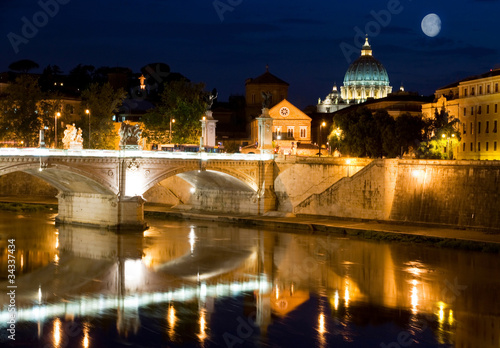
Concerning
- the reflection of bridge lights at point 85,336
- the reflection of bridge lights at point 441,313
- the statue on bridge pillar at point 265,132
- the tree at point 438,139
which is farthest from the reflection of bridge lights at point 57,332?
the tree at point 438,139

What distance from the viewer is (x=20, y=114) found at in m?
47.1

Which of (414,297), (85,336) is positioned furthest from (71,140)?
(414,297)

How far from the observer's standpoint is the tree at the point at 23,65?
7262 cm

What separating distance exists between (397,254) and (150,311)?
12185 millimetres

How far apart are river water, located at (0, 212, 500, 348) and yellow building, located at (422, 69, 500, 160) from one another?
20.5m

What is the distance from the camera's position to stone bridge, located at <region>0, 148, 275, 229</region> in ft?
106

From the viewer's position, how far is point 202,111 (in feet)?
173

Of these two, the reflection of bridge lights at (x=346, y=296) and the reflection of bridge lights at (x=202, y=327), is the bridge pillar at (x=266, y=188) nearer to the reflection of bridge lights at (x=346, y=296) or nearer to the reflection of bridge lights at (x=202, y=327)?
the reflection of bridge lights at (x=346, y=296)

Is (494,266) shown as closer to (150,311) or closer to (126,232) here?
(150,311)

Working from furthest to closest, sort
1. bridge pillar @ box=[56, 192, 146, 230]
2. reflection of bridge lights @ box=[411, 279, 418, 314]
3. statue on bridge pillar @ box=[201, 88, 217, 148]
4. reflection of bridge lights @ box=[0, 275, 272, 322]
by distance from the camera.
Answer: statue on bridge pillar @ box=[201, 88, 217, 148] → bridge pillar @ box=[56, 192, 146, 230] → reflection of bridge lights @ box=[411, 279, 418, 314] → reflection of bridge lights @ box=[0, 275, 272, 322]

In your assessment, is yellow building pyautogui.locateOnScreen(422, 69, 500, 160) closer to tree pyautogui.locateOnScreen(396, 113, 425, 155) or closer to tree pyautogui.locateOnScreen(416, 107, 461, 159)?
tree pyautogui.locateOnScreen(416, 107, 461, 159)

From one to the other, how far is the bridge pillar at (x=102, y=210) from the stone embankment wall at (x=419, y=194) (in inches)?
373

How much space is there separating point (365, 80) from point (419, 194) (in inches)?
2452

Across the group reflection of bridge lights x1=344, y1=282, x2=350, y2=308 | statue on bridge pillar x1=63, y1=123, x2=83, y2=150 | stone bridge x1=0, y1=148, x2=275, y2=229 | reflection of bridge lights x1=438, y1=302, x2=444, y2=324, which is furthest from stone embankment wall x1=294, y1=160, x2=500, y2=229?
statue on bridge pillar x1=63, y1=123, x2=83, y2=150
